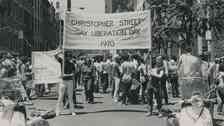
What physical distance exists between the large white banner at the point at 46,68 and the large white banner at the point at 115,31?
1725 mm

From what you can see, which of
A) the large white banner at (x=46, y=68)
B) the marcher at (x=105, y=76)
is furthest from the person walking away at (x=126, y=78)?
the marcher at (x=105, y=76)

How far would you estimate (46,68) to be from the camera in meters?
16.6

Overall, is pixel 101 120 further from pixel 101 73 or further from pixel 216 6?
pixel 101 73

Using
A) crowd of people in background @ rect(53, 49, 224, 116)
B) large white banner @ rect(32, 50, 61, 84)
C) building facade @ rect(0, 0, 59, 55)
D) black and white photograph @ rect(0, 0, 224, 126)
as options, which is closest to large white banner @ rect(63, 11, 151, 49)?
black and white photograph @ rect(0, 0, 224, 126)

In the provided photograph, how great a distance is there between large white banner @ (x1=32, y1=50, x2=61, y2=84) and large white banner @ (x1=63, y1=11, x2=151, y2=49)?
67.9 inches

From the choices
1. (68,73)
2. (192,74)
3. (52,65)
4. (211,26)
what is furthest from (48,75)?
(192,74)

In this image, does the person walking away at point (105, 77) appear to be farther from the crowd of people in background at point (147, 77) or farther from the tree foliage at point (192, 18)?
the tree foliage at point (192, 18)

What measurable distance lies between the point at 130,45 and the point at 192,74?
4.52 m

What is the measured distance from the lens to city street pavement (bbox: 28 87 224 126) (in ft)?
43.2

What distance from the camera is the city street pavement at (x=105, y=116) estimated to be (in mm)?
13180

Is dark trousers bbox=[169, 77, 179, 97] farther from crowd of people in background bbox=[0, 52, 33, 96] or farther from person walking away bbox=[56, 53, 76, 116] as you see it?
person walking away bbox=[56, 53, 76, 116]

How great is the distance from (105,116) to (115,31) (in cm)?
222

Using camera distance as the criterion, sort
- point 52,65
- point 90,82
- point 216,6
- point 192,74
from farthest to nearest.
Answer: point 90,82
point 52,65
point 216,6
point 192,74

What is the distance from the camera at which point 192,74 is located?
33.8 ft
